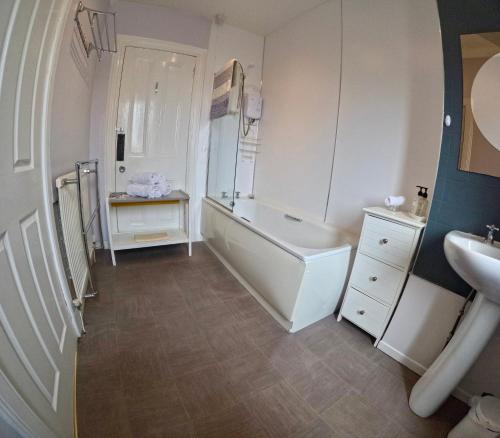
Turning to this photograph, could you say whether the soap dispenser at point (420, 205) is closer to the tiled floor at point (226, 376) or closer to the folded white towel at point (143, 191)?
the tiled floor at point (226, 376)

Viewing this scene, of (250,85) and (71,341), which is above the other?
(250,85)

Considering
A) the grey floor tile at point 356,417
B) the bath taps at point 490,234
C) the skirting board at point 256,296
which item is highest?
the bath taps at point 490,234

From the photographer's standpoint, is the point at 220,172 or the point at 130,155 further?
the point at 220,172

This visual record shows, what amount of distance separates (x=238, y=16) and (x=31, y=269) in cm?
286

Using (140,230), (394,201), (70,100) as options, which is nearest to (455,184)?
(394,201)

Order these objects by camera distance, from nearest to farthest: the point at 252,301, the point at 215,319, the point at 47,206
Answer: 1. the point at 47,206
2. the point at 215,319
3. the point at 252,301

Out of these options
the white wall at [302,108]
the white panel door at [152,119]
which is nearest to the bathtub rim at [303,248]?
the white wall at [302,108]

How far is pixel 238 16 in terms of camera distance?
2512mm

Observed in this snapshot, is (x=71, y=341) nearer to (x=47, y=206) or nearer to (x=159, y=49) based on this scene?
(x=47, y=206)

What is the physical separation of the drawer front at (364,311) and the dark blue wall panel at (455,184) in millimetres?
369

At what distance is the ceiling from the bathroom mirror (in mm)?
1505

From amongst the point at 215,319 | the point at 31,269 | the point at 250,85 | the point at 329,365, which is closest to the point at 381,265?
the point at 329,365

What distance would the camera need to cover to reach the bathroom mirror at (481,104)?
1.19 meters

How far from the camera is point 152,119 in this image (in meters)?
2.70
